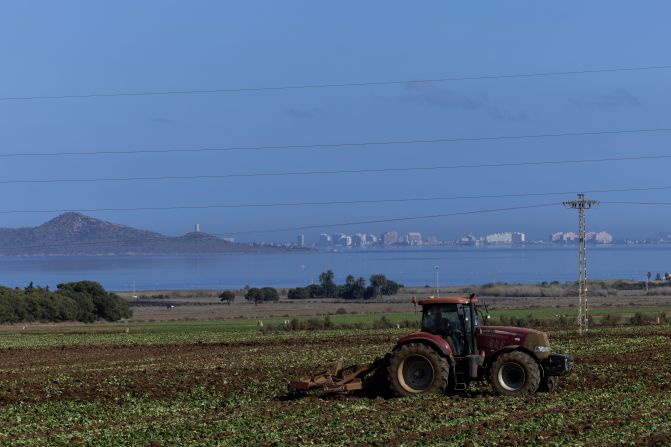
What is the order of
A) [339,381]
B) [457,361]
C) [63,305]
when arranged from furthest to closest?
Result: 1. [63,305]
2. [339,381]
3. [457,361]

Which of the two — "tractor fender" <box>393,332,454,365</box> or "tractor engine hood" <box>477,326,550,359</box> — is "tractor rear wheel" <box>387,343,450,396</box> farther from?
"tractor engine hood" <box>477,326,550,359</box>

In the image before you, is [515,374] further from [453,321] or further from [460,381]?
[453,321]

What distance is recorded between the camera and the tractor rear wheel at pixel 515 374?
2352cm

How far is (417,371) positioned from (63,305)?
75.2 meters

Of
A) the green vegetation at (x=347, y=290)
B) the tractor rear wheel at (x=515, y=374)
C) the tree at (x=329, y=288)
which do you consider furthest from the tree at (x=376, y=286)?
the tractor rear wheel at (x=515, y=374)

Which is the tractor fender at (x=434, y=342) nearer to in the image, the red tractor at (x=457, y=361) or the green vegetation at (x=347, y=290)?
the red tractor at (x=457, y=361)

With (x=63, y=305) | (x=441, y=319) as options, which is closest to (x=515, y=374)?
A: (x=441, y=319)

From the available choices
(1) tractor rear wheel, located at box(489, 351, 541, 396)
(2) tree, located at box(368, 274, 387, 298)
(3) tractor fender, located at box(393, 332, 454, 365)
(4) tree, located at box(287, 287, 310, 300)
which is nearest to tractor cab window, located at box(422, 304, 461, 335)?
(3) tractor fender, located at box(393, 332, 454, 365)

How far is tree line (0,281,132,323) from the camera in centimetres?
9262

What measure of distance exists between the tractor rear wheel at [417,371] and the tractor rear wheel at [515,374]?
1.12 meters

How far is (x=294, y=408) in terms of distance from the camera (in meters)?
22.8

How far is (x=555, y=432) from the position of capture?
1880cm

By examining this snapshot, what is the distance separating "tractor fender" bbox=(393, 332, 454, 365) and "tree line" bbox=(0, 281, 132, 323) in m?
73.0

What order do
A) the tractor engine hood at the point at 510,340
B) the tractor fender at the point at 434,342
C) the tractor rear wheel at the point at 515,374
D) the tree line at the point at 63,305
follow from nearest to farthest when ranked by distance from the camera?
the tractor rear wheel at the point at 515,374
the tractor fender at the point at 434,342
the tractor engine hood at the point at 510,340
the tree line at the point at 63,305
